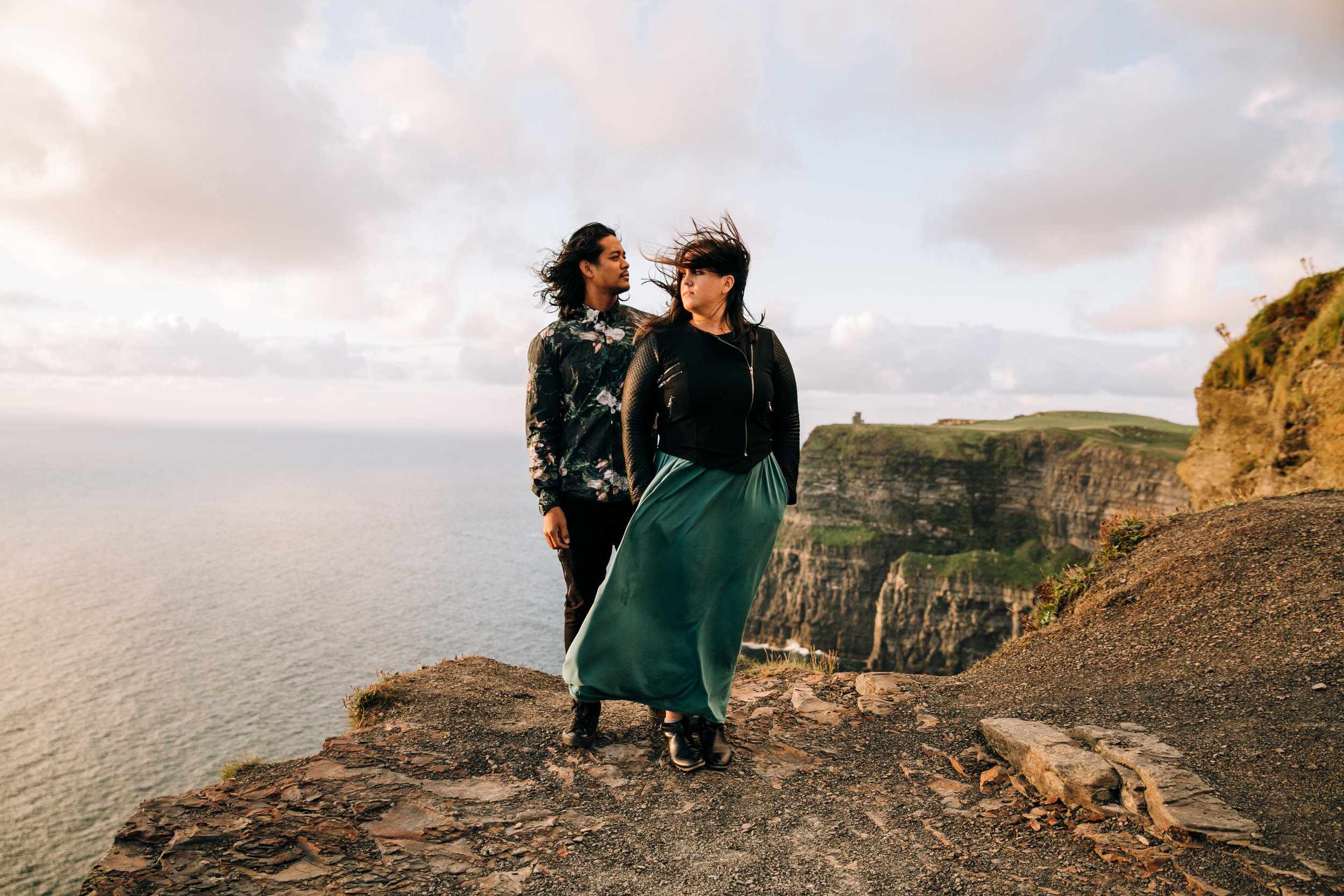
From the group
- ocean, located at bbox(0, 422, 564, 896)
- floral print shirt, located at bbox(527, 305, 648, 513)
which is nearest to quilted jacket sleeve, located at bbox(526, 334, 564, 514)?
floral print shirt, located at bbox(527, 305, 648, 513)

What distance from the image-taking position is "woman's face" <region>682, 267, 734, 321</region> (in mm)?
3852

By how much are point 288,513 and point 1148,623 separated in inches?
4666

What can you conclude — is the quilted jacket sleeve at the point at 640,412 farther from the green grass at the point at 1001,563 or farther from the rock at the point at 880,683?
the green grass at the point at 1001,563

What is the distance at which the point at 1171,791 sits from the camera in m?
3.36

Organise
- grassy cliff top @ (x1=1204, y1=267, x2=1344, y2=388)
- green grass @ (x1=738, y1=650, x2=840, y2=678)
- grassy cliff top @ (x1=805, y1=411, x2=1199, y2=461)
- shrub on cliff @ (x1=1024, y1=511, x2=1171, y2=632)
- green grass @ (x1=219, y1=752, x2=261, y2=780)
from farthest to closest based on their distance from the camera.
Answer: grassy cliff top @ (x1=805, y1=411, x2=1199, y2=461), grassy cliff top @ (x1=1204, y1=267, x2=1344, y2=388), shrub on cliff @ (x1=1024, y1=511, x2=1171, y2=632), green grass @ (x1=738, y1=650, x2=840, y2=678), green grass @ (x1=219, y1=752, x2=261, y2=780)

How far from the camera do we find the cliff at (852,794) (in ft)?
9.66

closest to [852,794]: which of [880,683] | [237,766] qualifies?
[880,683]

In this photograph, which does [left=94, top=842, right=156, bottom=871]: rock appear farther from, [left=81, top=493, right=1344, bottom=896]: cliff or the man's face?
the man's face

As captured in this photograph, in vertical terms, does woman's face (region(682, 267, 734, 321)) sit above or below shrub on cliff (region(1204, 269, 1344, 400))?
below

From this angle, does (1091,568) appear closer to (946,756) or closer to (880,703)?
(880,703)

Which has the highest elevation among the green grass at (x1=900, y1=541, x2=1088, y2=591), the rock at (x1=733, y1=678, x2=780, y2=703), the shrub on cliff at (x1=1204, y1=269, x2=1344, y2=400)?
the shrub on cliff at (x1=1204, y1=269, x2=1344, y2=400)

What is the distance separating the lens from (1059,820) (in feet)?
11.2

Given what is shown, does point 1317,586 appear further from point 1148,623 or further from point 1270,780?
point 1270,780

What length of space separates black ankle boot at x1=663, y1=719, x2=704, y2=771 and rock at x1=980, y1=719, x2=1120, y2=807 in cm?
191
